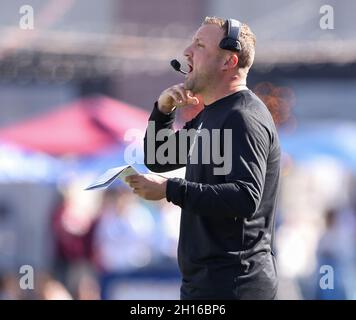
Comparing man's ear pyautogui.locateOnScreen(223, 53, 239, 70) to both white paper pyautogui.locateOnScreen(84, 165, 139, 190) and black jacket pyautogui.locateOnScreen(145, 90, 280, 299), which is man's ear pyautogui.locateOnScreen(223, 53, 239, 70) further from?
white paper pyautogui.locateOnScreen(84, 165, 139, 190)

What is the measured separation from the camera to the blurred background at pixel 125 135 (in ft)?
35.4

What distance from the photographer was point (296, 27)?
19594 mm

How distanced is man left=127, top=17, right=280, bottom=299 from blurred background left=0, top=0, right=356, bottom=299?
0.76 meters

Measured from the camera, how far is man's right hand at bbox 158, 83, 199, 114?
490 cm

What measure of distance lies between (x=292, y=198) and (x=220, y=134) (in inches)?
461

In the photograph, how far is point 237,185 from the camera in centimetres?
453

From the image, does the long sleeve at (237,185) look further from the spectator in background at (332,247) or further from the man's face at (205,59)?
the spectator in background at (332,247)

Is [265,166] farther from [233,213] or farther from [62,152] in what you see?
[62,152]

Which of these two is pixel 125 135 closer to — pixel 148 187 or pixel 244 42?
pixel 244 42

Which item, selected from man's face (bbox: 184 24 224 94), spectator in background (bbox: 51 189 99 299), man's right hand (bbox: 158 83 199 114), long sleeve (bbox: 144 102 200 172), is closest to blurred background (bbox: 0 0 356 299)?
spectator in background (bbox: 51 189 99 299)

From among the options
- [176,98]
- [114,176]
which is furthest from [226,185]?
[176,98]

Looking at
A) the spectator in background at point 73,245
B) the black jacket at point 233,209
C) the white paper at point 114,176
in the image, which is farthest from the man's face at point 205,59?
the spectator in background at point 73,245

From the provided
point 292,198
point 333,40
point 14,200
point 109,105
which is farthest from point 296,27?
point 109,105

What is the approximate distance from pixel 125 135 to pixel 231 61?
575 centimetres
